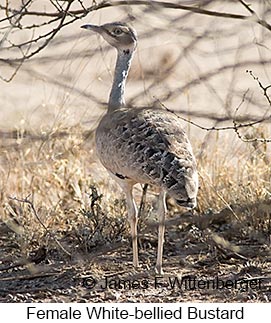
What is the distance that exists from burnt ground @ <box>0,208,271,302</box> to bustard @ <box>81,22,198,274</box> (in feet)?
0.62

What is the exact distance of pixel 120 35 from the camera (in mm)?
7664

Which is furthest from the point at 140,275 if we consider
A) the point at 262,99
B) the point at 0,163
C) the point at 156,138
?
the point at 262,99

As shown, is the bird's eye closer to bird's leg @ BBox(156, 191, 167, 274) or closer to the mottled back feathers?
the mottled back feathers

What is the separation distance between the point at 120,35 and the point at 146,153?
3.74ft

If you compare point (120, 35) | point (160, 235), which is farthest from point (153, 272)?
point (120, 35)

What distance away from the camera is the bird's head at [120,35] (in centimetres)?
762

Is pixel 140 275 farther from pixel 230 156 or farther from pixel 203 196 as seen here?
pixel 230 156

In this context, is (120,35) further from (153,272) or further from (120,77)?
(153,272)

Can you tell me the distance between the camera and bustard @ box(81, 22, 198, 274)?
6.66 meters

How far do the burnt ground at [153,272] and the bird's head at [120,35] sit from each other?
1.16m

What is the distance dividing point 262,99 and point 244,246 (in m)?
2.45

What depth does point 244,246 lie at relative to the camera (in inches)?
299

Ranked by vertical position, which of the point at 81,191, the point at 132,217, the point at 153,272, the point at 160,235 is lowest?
the point at 153,272

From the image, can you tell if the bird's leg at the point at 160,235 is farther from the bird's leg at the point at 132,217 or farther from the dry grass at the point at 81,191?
the dry grass at the point at 81,191
